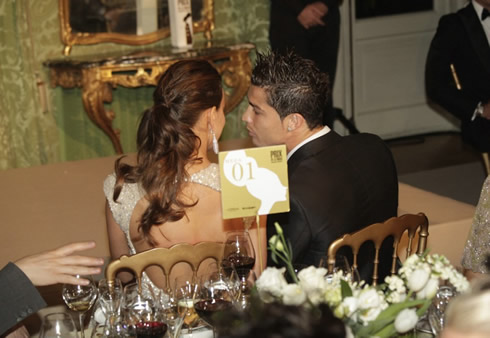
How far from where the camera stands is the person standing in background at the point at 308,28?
5.82 m

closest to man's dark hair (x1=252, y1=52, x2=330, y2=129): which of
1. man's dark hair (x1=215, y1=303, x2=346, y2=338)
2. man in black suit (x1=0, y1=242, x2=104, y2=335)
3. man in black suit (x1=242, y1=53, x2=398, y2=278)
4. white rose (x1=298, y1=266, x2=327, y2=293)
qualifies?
man in black suit (x1=242, y1=53, x2=398, y2=278)

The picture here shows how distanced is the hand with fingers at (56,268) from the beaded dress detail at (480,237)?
3.78ft

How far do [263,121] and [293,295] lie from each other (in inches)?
59.6

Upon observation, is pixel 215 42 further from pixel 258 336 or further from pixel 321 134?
pixel 258 336

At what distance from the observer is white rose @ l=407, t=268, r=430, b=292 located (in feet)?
4.88

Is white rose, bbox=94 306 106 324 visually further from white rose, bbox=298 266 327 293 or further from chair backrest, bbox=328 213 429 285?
white rose, bbox=298 266 327 293

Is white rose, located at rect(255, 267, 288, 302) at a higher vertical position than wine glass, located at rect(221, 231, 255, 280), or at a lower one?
higher

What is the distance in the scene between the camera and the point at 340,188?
8.56 ft

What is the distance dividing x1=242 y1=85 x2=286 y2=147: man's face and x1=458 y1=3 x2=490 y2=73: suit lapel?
246 cm

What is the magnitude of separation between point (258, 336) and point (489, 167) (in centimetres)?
422

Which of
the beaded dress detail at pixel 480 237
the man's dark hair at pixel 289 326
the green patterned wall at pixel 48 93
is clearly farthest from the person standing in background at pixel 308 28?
the man's dark hair at pixel 289 326

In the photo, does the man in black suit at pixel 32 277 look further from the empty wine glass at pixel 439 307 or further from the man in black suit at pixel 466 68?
the man in black suit at pixel 466 68

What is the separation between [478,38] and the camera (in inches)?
195

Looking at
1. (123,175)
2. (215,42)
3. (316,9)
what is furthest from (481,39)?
(123,175)
